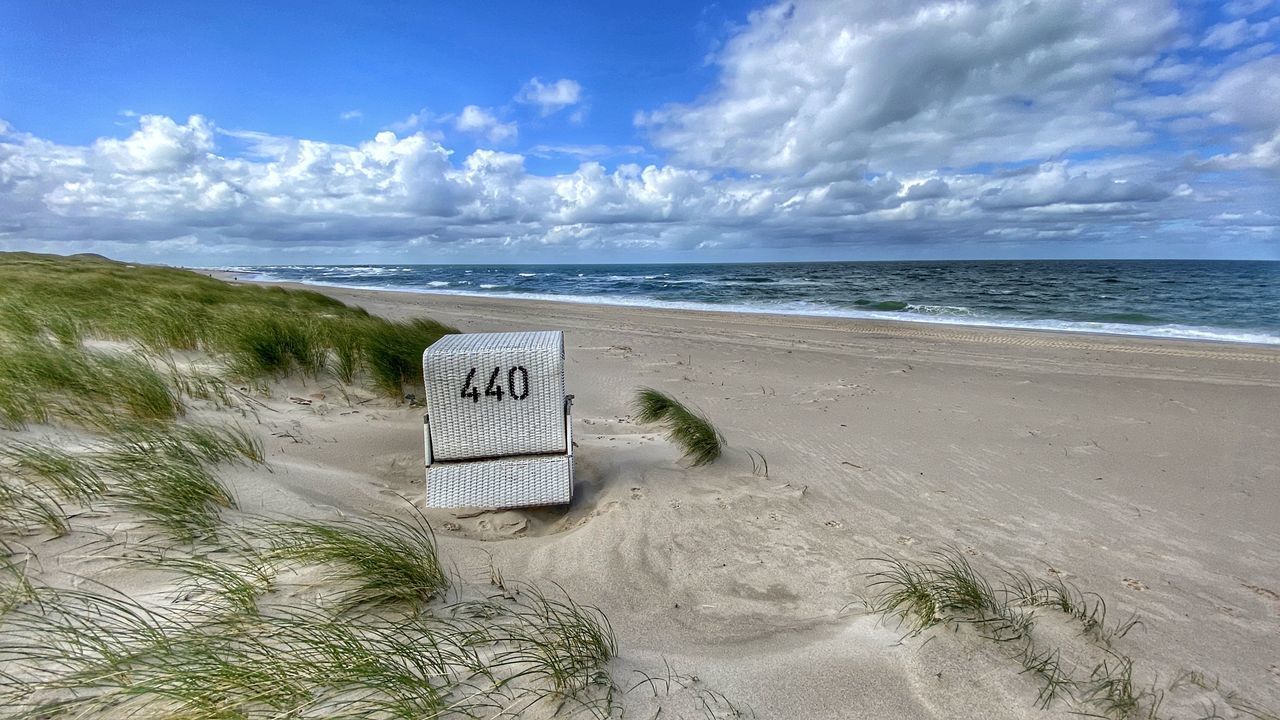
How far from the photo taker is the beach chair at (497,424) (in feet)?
13.0

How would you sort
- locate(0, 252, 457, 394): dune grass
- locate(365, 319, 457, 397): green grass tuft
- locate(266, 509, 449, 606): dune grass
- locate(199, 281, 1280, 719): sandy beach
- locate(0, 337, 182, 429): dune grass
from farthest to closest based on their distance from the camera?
1. locate(365, 319, 457, 397): green grass tuft
2. locate(0, 252, 457, 394): dune grass
3. locate(0, 337, 182, 429): dune grass
4. locate(199, 281, 1280, 719): sandy beach
5. locate(266, 509, 449, 606): dune grass

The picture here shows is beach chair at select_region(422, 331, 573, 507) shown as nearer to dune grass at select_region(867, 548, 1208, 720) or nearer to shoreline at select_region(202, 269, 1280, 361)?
dune grass at select_region(867, 548, 1208, 720)

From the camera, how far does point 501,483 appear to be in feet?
13.1

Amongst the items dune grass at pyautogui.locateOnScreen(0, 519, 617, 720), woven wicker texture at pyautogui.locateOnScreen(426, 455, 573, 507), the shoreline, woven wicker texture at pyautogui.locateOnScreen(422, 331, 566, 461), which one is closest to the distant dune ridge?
dune grass at pyautogui.locateOnScreen(0, 519, 617, 720)

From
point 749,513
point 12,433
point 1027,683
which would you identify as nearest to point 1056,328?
point 749,513

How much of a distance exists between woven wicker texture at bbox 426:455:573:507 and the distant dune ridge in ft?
0.54

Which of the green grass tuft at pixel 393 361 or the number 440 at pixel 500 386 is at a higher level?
the number 440 at pixel 500 386

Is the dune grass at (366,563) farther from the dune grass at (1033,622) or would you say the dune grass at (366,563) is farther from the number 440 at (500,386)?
the dune grass at (1033,622)

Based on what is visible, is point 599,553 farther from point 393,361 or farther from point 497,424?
point 393,361

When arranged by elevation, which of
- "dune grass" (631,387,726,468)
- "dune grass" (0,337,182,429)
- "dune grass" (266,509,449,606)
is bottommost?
"dune grass" (631,387,726,468)

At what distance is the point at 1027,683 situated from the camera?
2223mm

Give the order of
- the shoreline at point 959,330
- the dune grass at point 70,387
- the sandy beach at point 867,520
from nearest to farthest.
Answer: the sandy beach at point 867,520 → the dune grass at point 70,387 → the shoreline at point 959,330

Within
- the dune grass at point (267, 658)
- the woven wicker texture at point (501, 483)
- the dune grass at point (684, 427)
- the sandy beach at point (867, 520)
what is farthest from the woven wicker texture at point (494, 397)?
the dune grass at point (267, 658)

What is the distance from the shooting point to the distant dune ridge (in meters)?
1.90
